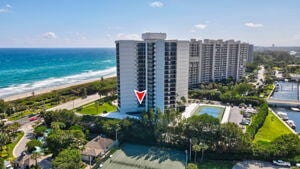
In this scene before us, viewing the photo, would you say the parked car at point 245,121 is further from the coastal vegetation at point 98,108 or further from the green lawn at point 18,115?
the green lawn at point 18,115

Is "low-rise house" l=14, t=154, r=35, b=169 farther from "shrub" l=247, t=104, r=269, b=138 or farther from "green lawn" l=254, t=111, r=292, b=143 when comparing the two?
"green lawn" l=254, t=111, r=292, b=143

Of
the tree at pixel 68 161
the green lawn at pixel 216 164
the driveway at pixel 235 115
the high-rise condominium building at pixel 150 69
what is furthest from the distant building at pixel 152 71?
the tree at pixel 68 161

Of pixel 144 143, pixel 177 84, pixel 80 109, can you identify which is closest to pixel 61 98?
pixel 80 109

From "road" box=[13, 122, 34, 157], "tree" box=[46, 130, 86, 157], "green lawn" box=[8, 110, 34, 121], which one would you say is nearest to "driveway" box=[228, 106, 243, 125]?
"tree" box=[46, 130, 86, 157]

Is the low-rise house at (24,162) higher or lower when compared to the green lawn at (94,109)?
lower

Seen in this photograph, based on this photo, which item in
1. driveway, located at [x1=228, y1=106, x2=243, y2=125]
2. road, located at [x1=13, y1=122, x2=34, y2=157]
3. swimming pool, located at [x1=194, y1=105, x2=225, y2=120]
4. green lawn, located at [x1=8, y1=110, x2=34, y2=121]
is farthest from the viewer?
swimming pool, located at [x1=194, y1=105, x2=225, y2=120]

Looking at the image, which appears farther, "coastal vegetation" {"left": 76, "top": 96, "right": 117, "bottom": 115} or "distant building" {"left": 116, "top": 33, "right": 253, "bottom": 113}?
"coastal vegetation" {"left": 76, "top": 96, "right": 117, "bottom": 115}

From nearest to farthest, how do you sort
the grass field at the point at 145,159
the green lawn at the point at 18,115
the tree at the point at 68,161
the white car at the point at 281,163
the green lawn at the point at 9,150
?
the tree at the point at 68,161 → the grass field at the point at 145,159 → the white car at the point at 281,163 → the green lawn at the point at 9,150 → the green lawn at the point at 18,115
